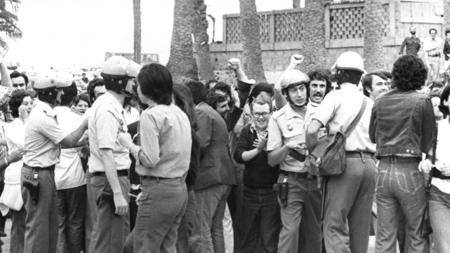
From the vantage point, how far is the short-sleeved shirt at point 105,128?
830cm

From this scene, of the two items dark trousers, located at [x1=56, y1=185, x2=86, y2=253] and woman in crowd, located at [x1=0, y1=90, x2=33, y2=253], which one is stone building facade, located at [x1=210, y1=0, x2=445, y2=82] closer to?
woman in crowd, located at [x1=0, y1=90, x2=33, y2=253]

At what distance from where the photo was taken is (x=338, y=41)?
29594mm

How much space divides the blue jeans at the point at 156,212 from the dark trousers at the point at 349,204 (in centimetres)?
170

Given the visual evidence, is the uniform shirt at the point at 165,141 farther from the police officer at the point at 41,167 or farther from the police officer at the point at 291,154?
the police officer at the point at 291,154

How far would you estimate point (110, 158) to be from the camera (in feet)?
27.0

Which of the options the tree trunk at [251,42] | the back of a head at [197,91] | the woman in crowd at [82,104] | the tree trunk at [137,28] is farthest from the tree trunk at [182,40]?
the back of a head at [197,91]

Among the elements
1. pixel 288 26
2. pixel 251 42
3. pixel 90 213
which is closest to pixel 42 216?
pixel 90 213

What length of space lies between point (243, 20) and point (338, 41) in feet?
10.4

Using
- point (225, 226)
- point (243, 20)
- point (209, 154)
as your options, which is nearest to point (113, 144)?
point (209, 154)

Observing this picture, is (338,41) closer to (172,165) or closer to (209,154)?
(209,154)

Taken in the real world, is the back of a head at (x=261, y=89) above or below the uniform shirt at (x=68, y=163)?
above

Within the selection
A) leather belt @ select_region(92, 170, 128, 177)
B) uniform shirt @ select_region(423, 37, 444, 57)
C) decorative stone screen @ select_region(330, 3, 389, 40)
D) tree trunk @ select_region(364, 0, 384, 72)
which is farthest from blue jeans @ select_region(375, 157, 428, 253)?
decorative stone screen @ select_region(330, 3, 389, 40)

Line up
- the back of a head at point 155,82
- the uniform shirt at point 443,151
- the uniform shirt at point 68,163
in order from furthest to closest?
the uniform shirt at point 68,163 < the uniform shirt at point 443,151 < the back of a head at point 155,82

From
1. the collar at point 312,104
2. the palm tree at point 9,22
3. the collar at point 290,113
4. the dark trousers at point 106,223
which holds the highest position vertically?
the palm tree at point 9,22
